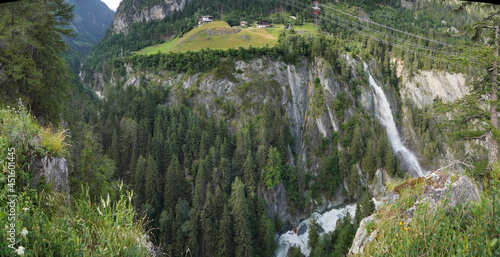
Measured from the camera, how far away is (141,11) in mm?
121875

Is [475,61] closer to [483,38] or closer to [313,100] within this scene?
[483,38]

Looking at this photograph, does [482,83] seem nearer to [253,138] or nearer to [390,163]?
[253,138]

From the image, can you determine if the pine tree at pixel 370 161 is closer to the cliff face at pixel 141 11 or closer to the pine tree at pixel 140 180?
the pine tree at pixel 140 180

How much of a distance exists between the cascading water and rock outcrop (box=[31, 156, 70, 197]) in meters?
69.8

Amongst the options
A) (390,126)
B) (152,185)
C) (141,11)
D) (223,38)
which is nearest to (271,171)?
(152,185)

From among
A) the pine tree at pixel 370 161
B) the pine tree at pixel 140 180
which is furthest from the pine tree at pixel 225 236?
the pine tree at pixel 370 161

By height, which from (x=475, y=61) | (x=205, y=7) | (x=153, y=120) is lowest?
(x=153, y=120)

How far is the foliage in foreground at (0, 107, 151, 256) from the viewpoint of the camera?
3.82 m

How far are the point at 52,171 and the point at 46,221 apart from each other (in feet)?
7.28

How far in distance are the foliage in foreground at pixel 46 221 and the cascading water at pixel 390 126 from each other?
7016 centimetres

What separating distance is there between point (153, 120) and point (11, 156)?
5244 cm

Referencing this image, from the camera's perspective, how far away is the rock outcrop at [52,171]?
5.77m

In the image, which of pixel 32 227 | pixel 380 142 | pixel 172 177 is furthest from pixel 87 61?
pixel 32 227

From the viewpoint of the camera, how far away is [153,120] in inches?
2176
